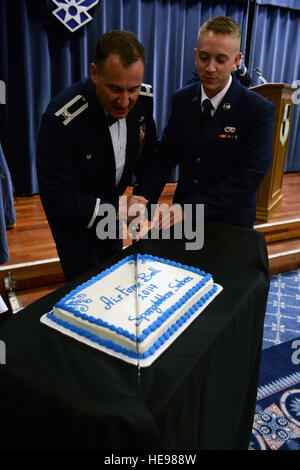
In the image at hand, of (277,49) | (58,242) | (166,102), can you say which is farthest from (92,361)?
(277,49)

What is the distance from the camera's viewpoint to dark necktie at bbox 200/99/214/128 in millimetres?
1492

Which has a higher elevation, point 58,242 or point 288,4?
point 288,4

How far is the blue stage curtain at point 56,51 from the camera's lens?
3279 millimetres

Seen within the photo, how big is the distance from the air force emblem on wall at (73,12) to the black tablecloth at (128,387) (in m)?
3.25

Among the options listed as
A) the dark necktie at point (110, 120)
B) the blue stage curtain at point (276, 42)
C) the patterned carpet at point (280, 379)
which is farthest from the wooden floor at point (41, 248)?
the blue stage curtain at point (276, 42)

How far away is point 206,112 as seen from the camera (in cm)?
150

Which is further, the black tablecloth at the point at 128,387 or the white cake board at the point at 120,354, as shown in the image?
the white cake board at the point at 120,354

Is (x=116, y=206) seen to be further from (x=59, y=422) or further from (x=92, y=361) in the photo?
(x=59, y=422)

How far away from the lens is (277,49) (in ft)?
15.6

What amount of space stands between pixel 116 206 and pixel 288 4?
4.57 metres

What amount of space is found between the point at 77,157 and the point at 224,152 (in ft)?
2.01

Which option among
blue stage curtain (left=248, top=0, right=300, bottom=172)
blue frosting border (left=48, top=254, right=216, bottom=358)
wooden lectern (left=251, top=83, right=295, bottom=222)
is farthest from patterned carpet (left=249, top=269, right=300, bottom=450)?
→ blue stage curtain (left=248, top=0, right=300, bottom=172)

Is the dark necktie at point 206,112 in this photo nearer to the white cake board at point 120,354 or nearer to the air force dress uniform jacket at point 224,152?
the air force dress uniform jacket at point 224,152

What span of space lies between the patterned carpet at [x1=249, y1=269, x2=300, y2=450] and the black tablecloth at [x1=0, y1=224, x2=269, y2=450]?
1.80 ft
